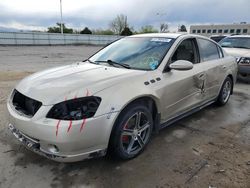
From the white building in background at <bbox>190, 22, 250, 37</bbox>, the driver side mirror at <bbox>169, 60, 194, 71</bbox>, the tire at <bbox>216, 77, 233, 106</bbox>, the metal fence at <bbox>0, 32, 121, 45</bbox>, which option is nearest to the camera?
the driver side mirror at <bbox>169, 60, 194, 71</bbox>

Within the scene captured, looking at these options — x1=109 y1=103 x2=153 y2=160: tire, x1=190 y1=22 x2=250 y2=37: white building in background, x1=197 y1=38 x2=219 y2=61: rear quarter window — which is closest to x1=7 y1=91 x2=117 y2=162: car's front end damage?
x1=109 y1=103 x2=153 y2=160: tire

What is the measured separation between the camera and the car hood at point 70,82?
2.32m

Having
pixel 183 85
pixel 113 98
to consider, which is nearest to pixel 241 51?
pixel 183 85

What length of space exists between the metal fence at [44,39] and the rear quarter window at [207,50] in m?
29.5

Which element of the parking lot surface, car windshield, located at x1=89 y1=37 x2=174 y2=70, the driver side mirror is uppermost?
car windshield, located at x1=89 y1=37 x2=174 y2=70

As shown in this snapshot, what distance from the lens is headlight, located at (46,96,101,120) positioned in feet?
7.29

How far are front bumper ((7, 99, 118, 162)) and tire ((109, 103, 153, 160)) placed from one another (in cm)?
15

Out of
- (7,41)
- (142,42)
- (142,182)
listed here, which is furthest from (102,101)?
(7,41)

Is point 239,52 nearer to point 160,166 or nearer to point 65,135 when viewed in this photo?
point 160,166

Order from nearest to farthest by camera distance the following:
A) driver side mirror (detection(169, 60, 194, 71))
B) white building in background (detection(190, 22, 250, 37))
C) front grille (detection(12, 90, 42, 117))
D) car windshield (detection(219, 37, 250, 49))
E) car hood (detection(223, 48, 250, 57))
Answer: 1. front grille (detection(12, 90, 42, 117))
2. driver side mirror (detection(169, 60, 194, 71))
3. car hood (detection(223, 48, 250, 57))
4. car windshield (detection(219, 37, 250, 49))
5. white building in background (detection(190, 22, 250, 37))

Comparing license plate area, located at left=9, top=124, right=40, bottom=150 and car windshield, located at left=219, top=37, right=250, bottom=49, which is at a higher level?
car windshield, located at left=219, top=37, right=250, bottom=49

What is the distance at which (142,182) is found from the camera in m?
2.41

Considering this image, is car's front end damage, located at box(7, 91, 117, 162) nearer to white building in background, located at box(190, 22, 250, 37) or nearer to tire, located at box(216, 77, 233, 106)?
tire, located at box(216, 77, 233, 106)

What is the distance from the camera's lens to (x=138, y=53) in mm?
3363
